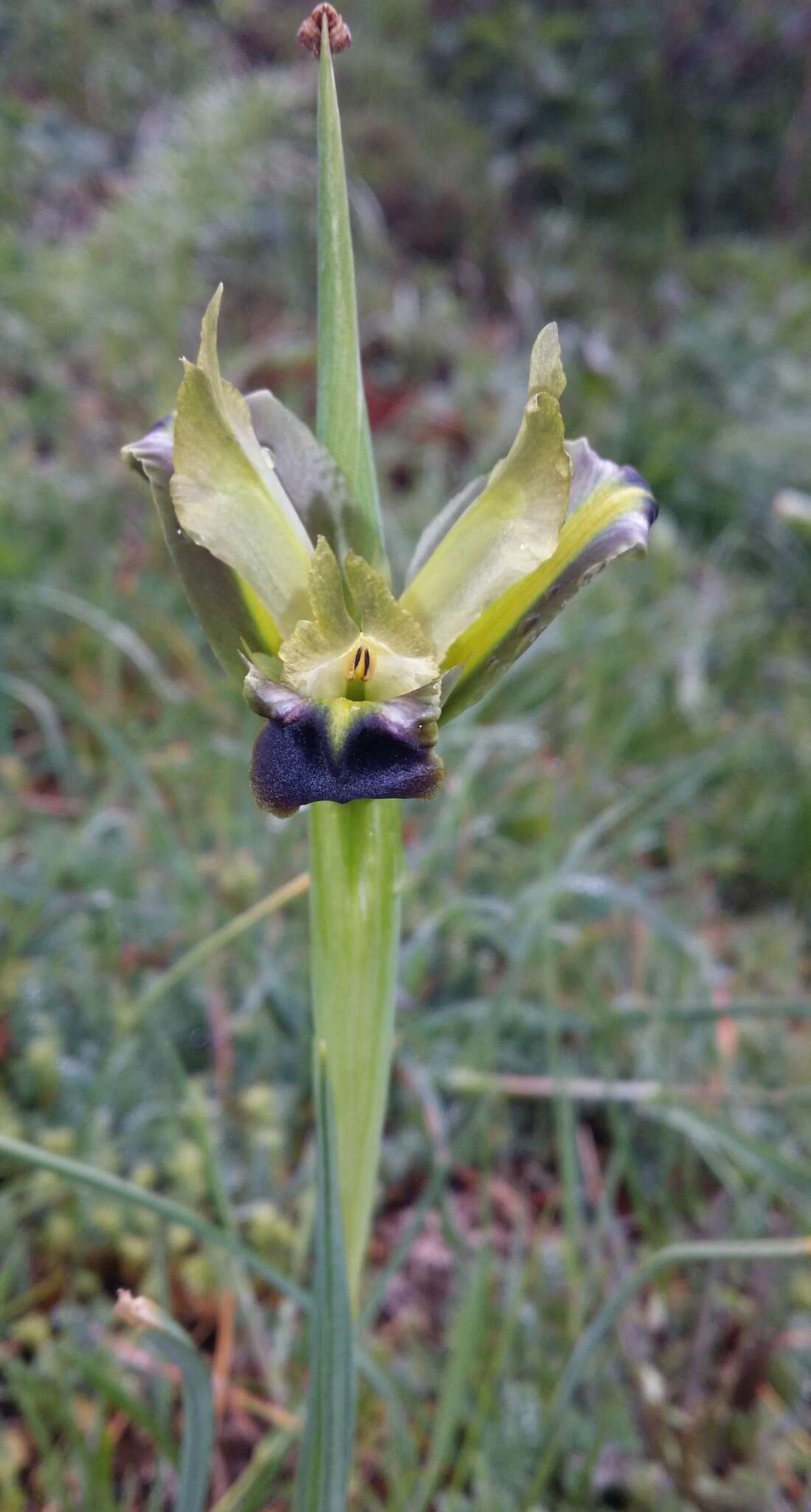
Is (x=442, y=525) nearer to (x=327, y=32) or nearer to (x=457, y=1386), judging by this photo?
(x=327, y=32)

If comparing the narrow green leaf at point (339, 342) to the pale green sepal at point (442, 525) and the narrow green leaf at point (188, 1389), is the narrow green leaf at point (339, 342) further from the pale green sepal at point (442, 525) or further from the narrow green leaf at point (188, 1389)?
the narrow green leaf at point (188, 1389)

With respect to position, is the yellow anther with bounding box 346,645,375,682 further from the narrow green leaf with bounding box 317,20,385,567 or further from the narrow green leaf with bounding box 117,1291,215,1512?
the narrow green leaf with bounding box 117,1291,215,1512

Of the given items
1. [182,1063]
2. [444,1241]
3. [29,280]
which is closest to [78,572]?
[29,280]

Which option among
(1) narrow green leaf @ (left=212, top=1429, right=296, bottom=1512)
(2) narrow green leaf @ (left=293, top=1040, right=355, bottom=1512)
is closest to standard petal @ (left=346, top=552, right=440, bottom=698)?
(2) narrow green leaf @ (left=293, top=1040, right=355, bottom=1512)

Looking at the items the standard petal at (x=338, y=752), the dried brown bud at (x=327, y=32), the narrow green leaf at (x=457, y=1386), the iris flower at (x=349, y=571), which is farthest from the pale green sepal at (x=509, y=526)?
the narrow green leaf at (x=457, y=1386)

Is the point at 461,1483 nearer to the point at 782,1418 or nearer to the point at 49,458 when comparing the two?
the point at 782,1418

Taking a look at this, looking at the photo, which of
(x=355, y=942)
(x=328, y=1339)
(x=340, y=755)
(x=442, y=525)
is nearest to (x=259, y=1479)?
(x=328, y=1339)

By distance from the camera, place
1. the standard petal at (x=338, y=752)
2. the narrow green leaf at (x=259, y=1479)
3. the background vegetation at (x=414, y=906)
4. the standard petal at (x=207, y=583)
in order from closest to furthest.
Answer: the standard petal at (x=338, y=752) → the standard petal at (x=207, y=583) → the narrow green leaf at (x=259, y=1479) → the background vegetation at (x=414, y=906)
